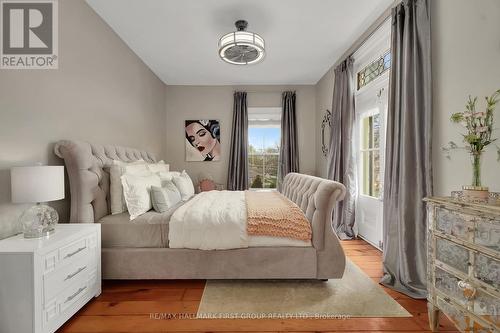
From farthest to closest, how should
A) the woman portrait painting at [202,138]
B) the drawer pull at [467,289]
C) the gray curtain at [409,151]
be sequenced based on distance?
the woman portrait painting at [202,138] → the gray curtain at [409,151] → the drawer pull at [467,289]

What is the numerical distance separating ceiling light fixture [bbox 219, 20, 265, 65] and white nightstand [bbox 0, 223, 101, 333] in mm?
2186

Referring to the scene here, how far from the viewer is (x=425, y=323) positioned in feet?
5.43

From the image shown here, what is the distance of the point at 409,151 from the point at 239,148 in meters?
3.27

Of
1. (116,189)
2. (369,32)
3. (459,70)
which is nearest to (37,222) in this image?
(116,189)

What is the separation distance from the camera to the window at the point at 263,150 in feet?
16.9

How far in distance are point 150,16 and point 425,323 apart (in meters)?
3.68

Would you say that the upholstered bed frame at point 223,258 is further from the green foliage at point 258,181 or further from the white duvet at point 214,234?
the green foliage at point 258,181

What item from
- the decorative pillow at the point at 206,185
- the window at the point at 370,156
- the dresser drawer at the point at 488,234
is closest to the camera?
the dresser drawer at the point at 488,234

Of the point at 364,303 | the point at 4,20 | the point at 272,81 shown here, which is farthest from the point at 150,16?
the point at 364,303

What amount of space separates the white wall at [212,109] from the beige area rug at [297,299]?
9.92ft

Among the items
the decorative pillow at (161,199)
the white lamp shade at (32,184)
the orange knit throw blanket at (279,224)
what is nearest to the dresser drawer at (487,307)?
the orange knit throw blanket at (279,224)

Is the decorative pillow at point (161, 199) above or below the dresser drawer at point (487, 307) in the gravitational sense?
above

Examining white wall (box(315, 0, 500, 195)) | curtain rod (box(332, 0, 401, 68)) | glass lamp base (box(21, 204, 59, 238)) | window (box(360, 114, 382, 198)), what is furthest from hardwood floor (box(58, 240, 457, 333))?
curtain rod (box(332, 0, 401, 68))

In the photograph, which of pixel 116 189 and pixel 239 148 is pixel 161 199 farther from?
pixel 239 148
